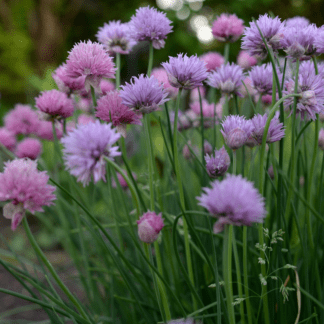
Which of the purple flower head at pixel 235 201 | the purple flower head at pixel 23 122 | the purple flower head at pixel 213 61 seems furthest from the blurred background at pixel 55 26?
the purple flower head at pixel 235 201

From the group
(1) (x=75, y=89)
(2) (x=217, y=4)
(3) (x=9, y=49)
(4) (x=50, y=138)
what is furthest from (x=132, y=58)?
(1) (x=75, y=89)

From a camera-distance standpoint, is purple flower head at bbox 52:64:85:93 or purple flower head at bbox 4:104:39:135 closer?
purple flower head at bbox 52:64:85:93

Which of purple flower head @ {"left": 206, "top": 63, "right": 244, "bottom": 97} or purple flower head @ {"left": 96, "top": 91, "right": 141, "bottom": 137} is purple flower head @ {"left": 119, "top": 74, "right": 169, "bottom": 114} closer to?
purple flower head @ {"left": 96, "top": 91, "right": 141, "bottom": 137}

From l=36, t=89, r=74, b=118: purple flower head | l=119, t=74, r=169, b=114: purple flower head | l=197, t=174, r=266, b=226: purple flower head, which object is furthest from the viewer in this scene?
l=36, t=89, r=74, b=118: purple flower head

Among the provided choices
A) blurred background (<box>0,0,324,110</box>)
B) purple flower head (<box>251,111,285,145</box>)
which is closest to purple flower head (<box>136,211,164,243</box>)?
purple flower head (<box>251,111,285,145</box>)

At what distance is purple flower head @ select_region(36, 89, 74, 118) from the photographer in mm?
851

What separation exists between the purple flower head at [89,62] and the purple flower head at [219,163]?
0.29m

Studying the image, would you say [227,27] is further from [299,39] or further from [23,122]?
[23,122]

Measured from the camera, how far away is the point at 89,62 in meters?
0.65

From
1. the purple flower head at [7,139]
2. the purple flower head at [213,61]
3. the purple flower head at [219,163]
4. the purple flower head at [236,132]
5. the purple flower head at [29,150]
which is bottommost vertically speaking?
the purple flower head at [219,163]

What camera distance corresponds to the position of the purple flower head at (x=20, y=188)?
483 millimetres

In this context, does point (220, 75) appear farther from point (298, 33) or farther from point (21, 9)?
point (21, 9)

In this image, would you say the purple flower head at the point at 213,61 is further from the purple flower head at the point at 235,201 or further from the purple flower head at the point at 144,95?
the purple flower head at the point at 235,201

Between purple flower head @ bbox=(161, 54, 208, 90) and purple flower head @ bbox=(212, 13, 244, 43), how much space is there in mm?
396
